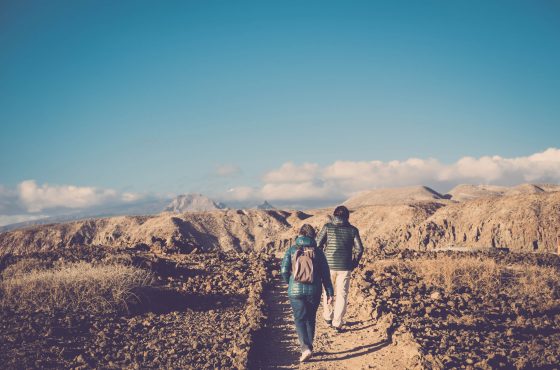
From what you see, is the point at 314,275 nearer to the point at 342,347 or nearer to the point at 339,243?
the point at 339,243

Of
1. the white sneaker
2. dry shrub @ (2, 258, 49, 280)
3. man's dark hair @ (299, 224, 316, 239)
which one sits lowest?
the white sneaker

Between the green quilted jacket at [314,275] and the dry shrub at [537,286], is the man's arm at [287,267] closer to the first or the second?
the green quilted jacket at [314,275]

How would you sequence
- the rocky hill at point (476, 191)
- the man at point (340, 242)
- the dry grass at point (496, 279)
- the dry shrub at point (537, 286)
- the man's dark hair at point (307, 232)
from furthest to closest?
the rocky hill at point (476, 191) < the dry grass at point (496, 279) < the dry shrub at point (537, 286) < the man at point (340, 242) < the man's dark hair at point (307, 232)

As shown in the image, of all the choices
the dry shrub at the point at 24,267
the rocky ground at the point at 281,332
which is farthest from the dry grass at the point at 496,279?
the dry shrub at the point at 24,267

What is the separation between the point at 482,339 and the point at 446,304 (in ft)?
7.33

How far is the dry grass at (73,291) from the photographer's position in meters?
8.50

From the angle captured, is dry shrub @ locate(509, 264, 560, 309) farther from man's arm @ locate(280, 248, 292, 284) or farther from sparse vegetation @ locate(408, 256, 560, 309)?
man's arm @ locate(280, 248, 292, 284)

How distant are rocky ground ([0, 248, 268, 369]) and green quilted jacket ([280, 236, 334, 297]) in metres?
1.33

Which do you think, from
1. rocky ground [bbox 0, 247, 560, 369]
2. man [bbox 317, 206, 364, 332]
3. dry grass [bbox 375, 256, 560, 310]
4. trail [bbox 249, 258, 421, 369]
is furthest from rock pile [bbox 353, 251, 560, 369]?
man [bbox 317, 206, 364, 332]

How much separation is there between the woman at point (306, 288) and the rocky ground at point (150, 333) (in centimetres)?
101

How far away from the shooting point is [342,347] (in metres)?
7.12

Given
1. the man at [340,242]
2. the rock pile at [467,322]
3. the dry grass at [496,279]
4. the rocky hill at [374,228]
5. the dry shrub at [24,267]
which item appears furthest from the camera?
the rocky hill at [374,228]

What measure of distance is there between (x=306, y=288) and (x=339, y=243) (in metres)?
1.40

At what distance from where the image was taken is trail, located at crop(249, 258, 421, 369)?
634cm
